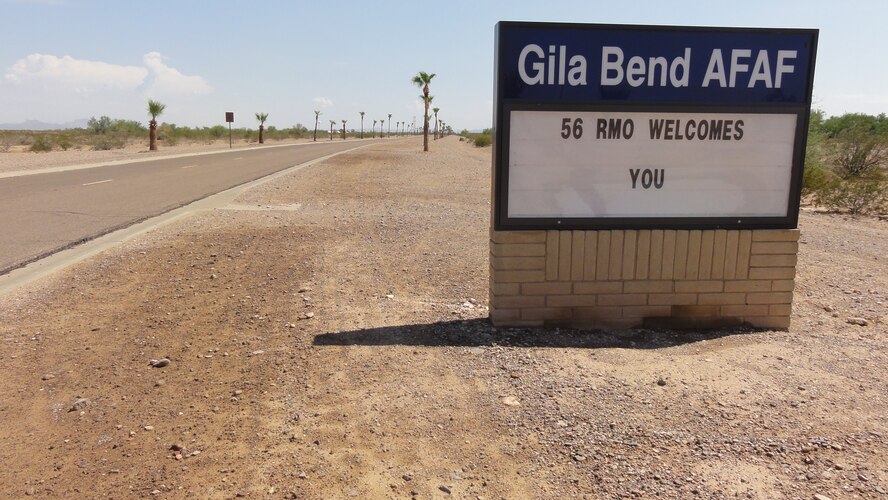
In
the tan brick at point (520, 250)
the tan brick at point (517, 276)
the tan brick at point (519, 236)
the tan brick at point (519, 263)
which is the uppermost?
the tan brick at point (519, 236)

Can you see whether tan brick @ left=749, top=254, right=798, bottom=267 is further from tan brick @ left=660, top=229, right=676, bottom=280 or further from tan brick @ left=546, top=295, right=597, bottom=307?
tan brick @ left=546, top=295, right=597, bottom=307

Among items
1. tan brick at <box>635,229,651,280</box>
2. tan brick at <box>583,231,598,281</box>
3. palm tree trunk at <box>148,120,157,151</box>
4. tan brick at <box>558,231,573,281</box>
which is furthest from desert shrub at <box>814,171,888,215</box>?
palm tree trunk at <box>148,120,157,151</box>

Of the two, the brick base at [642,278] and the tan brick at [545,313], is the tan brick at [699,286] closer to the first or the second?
the brick base at [642,278]

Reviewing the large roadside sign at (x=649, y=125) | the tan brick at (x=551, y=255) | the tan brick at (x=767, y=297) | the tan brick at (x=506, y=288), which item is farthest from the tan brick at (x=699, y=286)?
the tan brick at (x=506, y=288)

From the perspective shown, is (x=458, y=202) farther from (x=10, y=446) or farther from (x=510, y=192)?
(x=10, y=446)

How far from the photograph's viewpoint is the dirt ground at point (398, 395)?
3.26 m

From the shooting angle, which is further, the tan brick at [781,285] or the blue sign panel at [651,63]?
the tan brick at [781,285]

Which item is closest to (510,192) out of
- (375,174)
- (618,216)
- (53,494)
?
(618,216)

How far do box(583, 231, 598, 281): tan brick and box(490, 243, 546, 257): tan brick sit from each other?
0.38 meters

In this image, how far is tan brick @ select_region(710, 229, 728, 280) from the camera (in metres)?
5.79

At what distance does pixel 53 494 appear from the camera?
10.2ft

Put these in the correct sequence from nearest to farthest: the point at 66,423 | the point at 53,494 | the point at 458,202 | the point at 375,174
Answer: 1. the point at 53,494
2. the point at 66,423
3. the point at 458,202
4. the point at 375,174

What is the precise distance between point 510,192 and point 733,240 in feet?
6.74

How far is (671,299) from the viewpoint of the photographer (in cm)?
583
